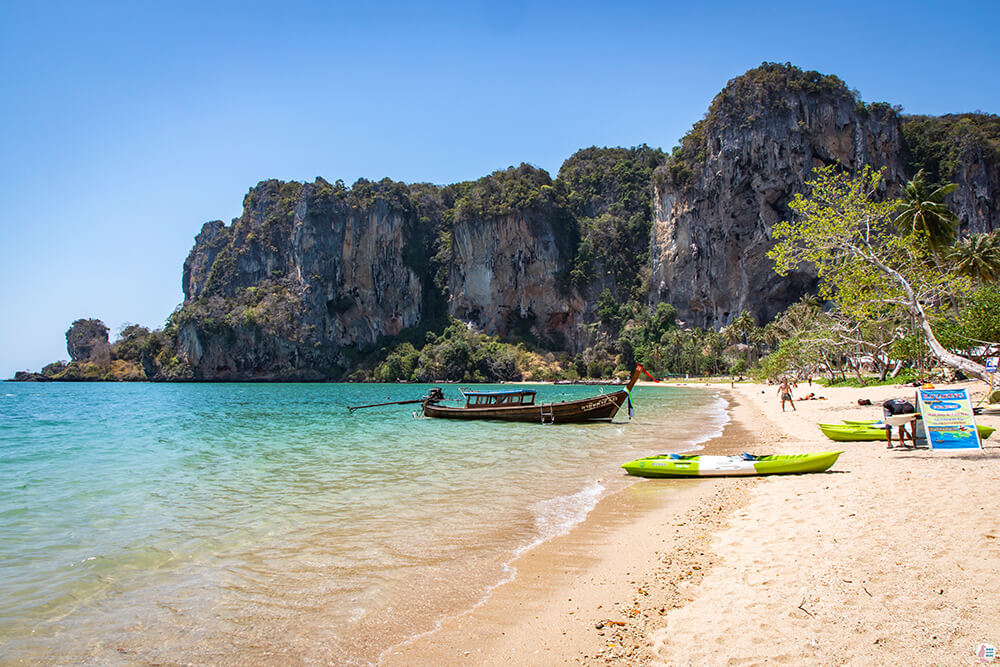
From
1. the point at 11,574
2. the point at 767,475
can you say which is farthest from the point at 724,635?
the point at 11,574

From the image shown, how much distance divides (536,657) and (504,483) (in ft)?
24.7

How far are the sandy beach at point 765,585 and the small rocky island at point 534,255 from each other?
8475 cm

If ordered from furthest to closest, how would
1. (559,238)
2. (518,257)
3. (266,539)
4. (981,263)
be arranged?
(559,238), (518,257), (981,263), (266,539)

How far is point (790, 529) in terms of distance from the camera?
688 centimetres

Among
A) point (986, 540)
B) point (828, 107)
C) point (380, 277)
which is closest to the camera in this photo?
point (986, 540)

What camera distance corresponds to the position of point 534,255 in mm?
115500

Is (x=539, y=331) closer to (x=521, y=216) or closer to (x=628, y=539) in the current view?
(x=521, y=216)

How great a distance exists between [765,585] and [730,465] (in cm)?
656

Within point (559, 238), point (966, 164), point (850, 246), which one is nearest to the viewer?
point (850, 246)

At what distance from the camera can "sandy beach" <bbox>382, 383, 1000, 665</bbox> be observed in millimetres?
4027

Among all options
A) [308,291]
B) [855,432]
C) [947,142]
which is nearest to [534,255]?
[308,291]

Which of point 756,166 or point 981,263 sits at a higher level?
point 756,166

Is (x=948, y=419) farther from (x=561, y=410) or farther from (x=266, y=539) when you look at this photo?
(x=561, y=410)

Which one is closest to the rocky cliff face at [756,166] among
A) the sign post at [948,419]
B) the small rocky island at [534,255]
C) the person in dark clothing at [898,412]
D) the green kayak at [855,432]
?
the small rocky island at [534,255]
